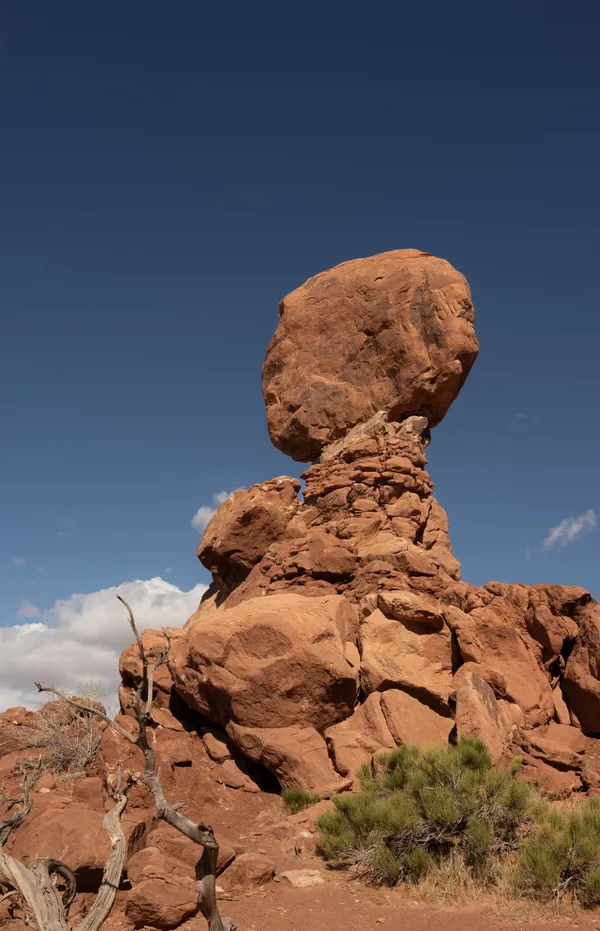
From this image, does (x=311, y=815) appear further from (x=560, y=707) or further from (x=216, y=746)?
(x=560, y=707)

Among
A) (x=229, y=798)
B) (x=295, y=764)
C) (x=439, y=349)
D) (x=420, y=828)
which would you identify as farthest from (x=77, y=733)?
(x=439, y=349)

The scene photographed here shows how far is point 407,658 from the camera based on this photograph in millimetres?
14805

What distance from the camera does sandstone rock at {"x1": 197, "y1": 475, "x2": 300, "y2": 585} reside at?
61.8ft

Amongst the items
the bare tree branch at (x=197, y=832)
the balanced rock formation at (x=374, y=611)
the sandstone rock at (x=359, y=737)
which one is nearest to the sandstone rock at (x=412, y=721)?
the balanced rock formation at (x=374, y=611)

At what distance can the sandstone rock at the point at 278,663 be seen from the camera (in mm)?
14336

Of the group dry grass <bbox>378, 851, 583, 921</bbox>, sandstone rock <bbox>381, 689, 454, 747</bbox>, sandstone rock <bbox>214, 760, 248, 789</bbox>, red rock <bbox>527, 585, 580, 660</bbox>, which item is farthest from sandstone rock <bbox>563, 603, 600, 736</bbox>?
sandstone rock <bbox>214, 760, 248, 789</bbox>

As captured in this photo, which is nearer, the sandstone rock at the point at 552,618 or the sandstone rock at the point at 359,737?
the sandstone rock at the point at 359,737

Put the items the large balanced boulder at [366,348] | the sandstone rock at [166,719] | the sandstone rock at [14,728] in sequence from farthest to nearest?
the large balanced boulder at [366,348], the sandstone rock at [14,728], the sandstone rock at [166,719]

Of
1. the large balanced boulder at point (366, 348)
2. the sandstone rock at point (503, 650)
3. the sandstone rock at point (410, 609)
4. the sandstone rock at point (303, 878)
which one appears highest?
the large balanced boulder at point (366, 348)

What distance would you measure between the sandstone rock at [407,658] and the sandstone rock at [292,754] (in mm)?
1651

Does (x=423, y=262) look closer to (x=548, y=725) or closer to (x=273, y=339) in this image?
(x=273, y=339)

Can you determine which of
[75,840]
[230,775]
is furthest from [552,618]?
[75,840]

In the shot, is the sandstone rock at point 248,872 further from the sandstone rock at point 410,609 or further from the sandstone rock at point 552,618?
the sandstone rock at point 552,618

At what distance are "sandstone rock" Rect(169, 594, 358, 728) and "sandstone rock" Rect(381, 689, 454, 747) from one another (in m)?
0.91
